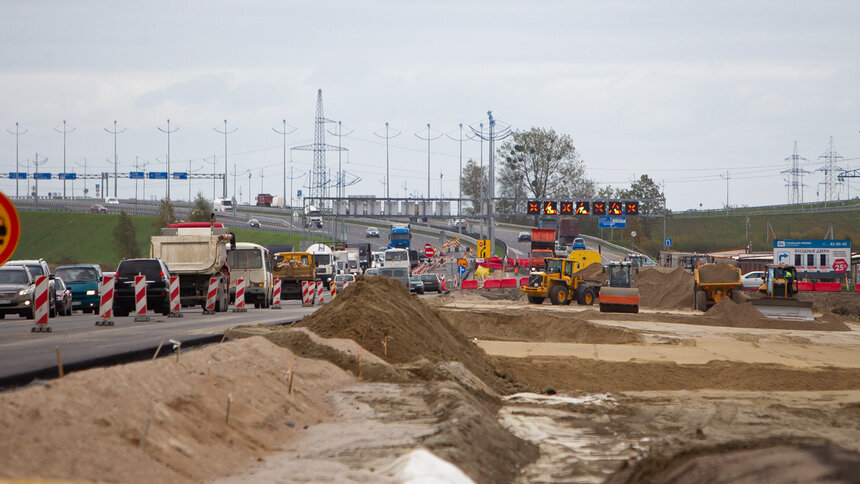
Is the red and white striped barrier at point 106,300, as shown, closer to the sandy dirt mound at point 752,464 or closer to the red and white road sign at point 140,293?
the red and white road sign at point 140,293

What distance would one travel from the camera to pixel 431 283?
66312mm

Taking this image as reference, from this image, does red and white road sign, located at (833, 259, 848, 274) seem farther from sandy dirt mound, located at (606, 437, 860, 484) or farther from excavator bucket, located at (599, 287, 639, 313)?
sandy dirt mound, located at (606, 437, 860, 484)

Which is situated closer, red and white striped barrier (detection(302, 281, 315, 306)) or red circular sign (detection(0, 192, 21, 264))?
red circular sign (detection(0, 192, 21, 264))

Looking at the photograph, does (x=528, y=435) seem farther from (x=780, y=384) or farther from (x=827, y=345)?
(x=827, y=345)

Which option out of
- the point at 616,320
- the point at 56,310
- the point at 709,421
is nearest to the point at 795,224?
the point at 616,320

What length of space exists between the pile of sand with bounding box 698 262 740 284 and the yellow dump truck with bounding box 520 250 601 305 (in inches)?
239

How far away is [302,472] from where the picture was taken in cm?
810

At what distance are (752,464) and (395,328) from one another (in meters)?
9.99

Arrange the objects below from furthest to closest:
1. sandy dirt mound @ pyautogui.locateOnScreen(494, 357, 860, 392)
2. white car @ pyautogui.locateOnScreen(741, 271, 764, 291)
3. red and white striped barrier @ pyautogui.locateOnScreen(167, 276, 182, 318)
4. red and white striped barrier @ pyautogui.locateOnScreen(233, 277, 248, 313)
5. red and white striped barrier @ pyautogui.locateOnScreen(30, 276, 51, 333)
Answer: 1. white car @ pyautogui.locateOnScreen(741, 271, 764, 291)
2. red and white striped barrier @ pyautogui.locateOnScreen(233, 277, 248, 313)
3. red and white striped barrier @ pyautogui.locateOnScreen(167, 276, 182, 318)
4. red and white striped barrier @ pyautogui.locateOnScreen(30, 276, 51, 333)
5. sandy dirt mound @ pyautogui.locateOnScreen(494, 357, 860, 392)

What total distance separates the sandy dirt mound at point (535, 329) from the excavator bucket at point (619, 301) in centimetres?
886

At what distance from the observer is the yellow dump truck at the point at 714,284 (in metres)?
43.9

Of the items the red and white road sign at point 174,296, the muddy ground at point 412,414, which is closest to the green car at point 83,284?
the red and white road sign at point 174,296

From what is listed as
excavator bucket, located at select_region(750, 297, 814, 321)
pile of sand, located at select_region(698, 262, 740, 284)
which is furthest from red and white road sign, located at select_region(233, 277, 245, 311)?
pile of sand, located at select_region(698, 262, 740, 284)

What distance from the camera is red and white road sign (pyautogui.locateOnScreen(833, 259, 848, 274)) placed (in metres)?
62.4
